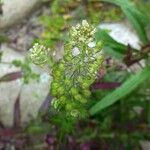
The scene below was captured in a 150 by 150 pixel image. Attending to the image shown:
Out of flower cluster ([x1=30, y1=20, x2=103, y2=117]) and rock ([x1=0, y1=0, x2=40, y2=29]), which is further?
rock ([x1=0, y1=0, x2=40, y2=29])

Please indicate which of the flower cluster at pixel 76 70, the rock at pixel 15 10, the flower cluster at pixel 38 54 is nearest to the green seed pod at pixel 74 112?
the flower cluster at pixel 76 70

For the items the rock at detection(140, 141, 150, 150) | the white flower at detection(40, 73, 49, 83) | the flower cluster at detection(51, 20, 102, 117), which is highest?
the white flower at detection(40, 73, 49, 83)

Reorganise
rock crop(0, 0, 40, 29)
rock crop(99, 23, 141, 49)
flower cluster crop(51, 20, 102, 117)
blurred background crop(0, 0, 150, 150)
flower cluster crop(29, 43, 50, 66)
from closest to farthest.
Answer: flower cluster crop(51, 20, 102, 117)
flower cluster crop(29, 43, 50, 66)
blurred background crop(0, 0, 150, 150)
rock crop(99, 23, 141, 49)
rock crop(0, 0, 40, 29)

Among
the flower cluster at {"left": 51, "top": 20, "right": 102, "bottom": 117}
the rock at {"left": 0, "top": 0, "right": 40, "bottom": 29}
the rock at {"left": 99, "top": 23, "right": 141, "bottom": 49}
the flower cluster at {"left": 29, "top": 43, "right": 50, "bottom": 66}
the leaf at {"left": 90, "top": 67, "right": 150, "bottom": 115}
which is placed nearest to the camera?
the flower cluster at {"left": 51, "top": 20, "right": 102, "bottom": 117}

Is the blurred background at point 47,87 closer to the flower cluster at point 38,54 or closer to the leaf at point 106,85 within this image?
the leaf at point 106,85

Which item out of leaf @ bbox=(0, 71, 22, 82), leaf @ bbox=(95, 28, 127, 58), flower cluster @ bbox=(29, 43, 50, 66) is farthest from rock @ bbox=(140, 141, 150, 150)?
flower cluster @ bbox=(29, 43, 50, 66)

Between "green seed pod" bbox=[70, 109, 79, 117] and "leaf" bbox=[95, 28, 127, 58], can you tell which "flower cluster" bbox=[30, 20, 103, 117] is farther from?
"leaf" bbox=[95, 28, 127, 58]

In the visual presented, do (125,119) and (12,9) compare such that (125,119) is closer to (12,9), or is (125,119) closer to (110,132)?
(110,132)

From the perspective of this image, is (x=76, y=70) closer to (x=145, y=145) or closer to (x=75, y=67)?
(x=75, y=67)

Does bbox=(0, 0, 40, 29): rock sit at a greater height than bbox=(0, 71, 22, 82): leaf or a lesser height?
greater
